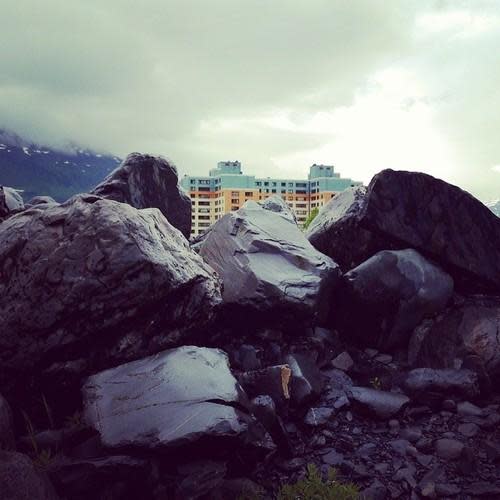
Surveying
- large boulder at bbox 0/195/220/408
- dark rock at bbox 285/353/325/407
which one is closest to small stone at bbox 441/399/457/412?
dark rock at bbox 285/353/325/407

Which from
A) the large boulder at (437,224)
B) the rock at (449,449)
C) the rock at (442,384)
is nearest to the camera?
Result: the rock at (449,449)

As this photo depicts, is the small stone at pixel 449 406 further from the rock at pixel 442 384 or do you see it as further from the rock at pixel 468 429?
the rock at pixel 468 429

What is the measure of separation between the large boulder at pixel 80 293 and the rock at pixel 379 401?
2086 mm

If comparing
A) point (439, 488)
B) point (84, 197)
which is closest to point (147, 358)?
point (84, 197)

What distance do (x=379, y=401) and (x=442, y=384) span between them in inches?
29.8

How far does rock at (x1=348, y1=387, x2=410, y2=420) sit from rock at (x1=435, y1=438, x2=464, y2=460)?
0.55 meters

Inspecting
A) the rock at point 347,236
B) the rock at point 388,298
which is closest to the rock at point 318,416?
the rock at point 388,298

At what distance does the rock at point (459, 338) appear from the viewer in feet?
18.1

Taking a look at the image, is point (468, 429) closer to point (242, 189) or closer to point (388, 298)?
point (388, 298)

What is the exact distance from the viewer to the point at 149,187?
25.1 feet

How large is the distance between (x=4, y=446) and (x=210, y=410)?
167cm

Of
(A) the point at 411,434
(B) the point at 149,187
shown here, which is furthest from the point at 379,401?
(B) the point at 149,187

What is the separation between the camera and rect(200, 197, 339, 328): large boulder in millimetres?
5539

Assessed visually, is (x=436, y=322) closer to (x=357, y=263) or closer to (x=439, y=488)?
(x=357, y=263)
